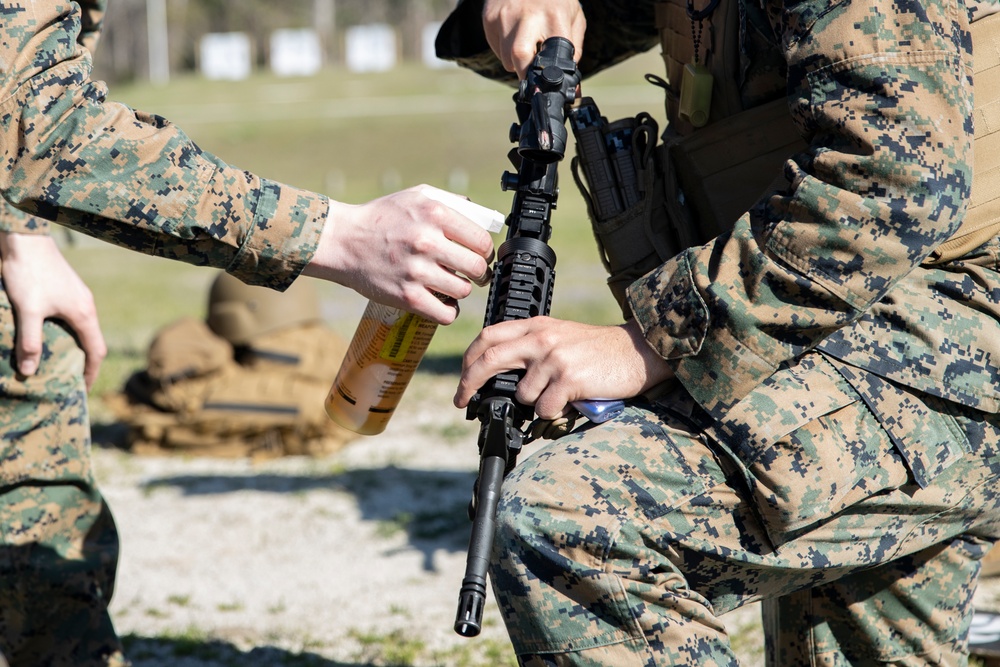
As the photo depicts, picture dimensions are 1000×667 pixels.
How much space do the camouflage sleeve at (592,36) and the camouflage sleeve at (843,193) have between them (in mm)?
928

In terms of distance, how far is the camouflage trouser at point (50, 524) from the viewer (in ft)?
9.61

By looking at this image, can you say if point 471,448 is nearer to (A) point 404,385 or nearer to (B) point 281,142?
(A) point 404,385

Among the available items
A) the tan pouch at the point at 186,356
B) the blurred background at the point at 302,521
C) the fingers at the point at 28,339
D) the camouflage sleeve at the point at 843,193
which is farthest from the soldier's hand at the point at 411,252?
the tan pouch at the point at 186,356

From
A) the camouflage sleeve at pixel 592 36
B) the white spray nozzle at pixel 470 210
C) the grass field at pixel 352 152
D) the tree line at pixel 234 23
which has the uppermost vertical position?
the tree line at pixel 234 23

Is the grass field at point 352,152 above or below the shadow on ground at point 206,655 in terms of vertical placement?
above

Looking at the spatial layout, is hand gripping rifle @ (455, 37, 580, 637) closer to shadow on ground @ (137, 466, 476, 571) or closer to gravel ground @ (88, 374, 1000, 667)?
gravel ground @ (88, 374, 1000, 667)

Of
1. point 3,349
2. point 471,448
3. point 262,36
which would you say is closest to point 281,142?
point 471,448

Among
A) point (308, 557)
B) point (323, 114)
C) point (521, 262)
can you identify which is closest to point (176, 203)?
point (521, 262)

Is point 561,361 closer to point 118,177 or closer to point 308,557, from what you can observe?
point 118,177

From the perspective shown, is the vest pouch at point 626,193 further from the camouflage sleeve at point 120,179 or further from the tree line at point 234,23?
the tree line at point 234,23

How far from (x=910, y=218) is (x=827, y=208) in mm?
140

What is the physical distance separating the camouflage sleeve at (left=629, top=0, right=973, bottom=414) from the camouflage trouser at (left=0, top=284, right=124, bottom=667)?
1875mm

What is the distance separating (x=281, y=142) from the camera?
A: 961 inches

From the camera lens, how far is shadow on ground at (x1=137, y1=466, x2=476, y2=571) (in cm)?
490
